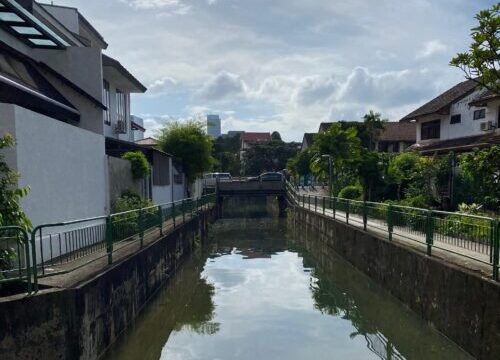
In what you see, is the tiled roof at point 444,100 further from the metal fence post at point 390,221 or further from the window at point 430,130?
the metal fence post at point 390,221

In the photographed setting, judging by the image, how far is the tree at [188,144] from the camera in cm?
2581

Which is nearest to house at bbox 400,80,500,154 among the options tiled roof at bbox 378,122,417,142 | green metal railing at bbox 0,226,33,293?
tiled roof at bbox 378,122,417,142

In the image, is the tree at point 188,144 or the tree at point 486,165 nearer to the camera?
the tree at point 486,165

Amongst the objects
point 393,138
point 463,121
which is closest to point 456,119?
point 463,121

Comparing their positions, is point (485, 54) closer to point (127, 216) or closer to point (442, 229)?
point (442, 229)

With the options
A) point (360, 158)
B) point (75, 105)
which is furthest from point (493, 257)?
point (360, 158)

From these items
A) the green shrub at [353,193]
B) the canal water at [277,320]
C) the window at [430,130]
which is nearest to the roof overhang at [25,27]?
the canal water at [277,320]

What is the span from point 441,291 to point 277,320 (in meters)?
3.41

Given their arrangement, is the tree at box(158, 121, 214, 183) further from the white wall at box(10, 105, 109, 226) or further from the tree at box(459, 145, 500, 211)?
the tree at box(459, 145, 500, 211)

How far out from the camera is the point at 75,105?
42.4ft

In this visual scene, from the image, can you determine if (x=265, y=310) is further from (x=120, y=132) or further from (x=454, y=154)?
(x=454, y=154)

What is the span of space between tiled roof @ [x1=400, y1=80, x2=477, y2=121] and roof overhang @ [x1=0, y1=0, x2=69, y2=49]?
65.5 feet

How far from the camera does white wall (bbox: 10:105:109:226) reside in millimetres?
7777

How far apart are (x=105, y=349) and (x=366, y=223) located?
916 centimetres
